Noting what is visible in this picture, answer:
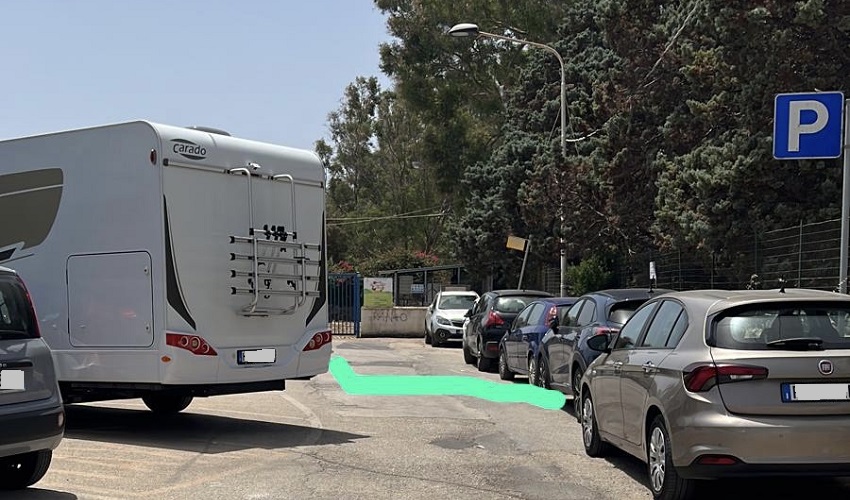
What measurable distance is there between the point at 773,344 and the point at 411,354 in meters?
17.8

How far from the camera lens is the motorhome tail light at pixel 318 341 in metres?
11.3

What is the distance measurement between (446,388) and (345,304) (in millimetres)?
16749

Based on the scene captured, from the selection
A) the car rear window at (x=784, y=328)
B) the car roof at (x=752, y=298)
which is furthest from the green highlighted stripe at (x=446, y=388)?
the car rear window at (x=784, y=328)

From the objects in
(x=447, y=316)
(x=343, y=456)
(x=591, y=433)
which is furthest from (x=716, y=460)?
(x=447, y=316)

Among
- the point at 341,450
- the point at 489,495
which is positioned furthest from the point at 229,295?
the point at 489,495

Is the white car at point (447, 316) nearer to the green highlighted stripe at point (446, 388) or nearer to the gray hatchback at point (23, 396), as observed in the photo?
the green highlighted stripe at point (446, 388)

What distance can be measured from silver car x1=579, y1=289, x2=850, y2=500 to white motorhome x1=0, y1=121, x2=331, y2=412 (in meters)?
4.92

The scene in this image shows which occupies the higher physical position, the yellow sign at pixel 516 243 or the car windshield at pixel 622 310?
the yellow sign at pixel 516 243

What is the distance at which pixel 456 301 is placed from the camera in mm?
27594

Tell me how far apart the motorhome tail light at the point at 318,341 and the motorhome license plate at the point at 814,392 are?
629 cm

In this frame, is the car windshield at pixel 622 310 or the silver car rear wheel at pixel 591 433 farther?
the car windshield at pixel 622 310

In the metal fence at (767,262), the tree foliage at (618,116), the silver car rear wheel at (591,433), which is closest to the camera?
the silver car rear wheel at (591,433)

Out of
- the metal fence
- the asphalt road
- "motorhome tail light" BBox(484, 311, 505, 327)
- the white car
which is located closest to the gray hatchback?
the asphalt road

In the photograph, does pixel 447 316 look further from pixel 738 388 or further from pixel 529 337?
pixel 738 388
